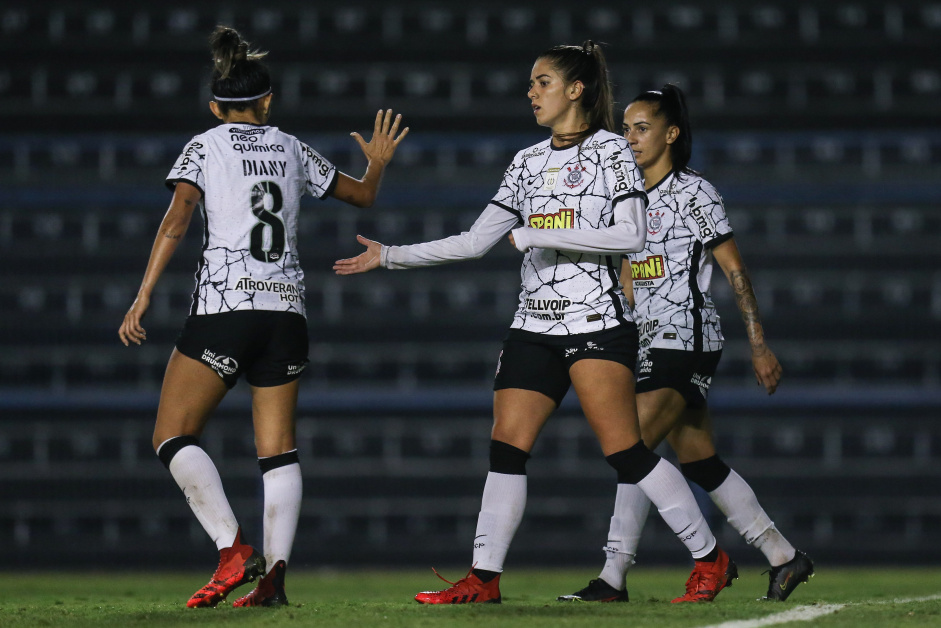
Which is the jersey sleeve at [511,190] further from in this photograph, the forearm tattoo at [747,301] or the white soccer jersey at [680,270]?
the forearm tattoo at [747,301]

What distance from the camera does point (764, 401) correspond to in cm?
871

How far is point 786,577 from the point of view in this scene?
4012 mm

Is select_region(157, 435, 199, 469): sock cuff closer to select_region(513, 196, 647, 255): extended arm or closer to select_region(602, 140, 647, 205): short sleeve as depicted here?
select_region(513, 196, 647, 255): extended arm

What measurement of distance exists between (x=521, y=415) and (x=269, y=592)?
799 millimetres

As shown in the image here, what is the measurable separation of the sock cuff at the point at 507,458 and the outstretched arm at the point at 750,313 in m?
0.83

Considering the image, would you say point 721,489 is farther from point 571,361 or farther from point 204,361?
point 204,361

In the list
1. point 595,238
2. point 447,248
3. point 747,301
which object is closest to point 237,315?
point 447,248

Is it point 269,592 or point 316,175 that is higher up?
point 316,175

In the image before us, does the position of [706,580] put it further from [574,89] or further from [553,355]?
[574,89]

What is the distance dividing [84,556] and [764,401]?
14.9 ft

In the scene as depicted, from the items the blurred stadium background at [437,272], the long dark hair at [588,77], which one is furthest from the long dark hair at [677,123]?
the blurred stadium background at [437,272]

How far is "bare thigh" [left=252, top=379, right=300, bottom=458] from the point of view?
3562mm

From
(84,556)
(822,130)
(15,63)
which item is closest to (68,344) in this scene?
(84,556)

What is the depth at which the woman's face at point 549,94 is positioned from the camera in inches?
141
